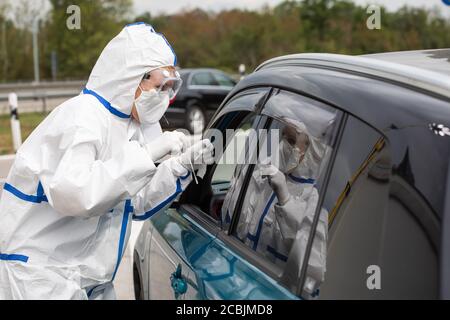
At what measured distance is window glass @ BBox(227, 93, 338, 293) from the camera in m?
1.79

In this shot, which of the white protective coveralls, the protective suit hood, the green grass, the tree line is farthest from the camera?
the tree line

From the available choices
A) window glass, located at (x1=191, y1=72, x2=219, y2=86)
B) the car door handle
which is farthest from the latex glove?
window glass, located at (x1=191, y1=72, x2=219, y2=86)

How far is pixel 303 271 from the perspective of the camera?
1714 mm

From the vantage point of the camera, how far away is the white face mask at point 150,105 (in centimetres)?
241

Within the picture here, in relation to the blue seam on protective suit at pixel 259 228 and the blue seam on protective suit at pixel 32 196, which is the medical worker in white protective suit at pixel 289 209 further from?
the blue seam on protective suit at pixel 32 196

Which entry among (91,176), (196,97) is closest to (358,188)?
(91,176)

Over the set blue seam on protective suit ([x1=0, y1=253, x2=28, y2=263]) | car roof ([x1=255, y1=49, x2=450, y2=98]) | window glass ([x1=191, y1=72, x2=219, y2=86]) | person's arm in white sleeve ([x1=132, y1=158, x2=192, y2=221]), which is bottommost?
window glass ([x1=191, y1=72, x2=219, y2=86])

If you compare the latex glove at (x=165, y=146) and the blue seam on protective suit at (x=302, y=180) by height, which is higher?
the latex glove at (x=165, y=146)

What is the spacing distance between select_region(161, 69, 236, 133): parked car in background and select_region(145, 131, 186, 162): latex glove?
12.4 metres

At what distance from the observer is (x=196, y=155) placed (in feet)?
7.97

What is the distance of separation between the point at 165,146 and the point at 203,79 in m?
13.8

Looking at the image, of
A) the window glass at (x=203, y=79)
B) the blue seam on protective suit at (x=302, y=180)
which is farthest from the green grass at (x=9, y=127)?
the blue seam on protective suit at (x=302, y=180)

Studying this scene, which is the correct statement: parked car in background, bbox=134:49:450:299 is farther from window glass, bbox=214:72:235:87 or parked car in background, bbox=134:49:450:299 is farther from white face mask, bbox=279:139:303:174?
window glass, bbox=214:72:235:87

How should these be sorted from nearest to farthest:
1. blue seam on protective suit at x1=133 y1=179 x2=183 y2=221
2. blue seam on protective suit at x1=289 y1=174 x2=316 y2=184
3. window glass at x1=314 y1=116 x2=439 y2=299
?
window glass at x1=314 y1=116 x2=439 y2=299
blue seam on protective suit at x1=289 y1=174 x2=316 y2=184
blue seam on protective suit at x1=133 y1=179 x2=183 y2=221
